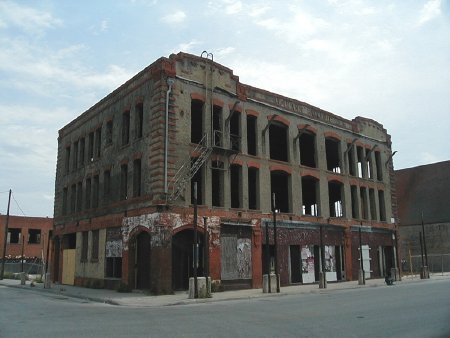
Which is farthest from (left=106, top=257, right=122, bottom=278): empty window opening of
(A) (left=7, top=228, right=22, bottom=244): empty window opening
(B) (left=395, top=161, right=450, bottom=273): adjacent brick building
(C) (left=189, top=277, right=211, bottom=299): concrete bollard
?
(A) (left=7, top=228, right=22, bottom=244): empty window opening

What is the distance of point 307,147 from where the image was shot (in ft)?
119

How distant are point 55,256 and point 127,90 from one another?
16.3 metres

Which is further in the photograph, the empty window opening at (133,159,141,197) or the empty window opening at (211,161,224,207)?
the empty window opening at (211,161,224,207)

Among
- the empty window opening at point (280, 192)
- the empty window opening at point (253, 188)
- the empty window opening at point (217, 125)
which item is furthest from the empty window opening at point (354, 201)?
the empty window opening at point (217, 125)

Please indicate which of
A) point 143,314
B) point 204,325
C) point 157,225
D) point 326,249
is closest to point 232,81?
point 157,225

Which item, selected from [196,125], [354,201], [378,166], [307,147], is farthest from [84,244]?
[378,166]

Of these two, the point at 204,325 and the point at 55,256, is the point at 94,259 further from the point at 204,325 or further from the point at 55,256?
the point at 204,325

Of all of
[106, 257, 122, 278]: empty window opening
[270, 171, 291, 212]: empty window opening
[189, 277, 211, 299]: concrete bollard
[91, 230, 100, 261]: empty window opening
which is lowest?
[189, 277, 211, 299]: concrete bollard

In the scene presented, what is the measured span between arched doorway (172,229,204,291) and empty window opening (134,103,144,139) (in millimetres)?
6517

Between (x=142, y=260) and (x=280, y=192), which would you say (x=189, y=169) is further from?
(x=280, y=192)

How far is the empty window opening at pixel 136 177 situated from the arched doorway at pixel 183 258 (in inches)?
149

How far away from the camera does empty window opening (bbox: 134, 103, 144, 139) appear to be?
86.4 ft

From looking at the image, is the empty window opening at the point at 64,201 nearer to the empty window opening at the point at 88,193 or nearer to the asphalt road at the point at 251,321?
the empty window opening at the point at 88,193

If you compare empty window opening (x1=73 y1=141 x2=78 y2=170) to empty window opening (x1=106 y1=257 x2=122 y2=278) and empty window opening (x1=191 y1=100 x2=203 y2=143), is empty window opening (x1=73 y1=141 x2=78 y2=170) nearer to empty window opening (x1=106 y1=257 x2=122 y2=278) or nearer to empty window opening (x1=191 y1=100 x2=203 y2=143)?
empty window opening (x1=106 y1=257 x2=122 y2=278)
